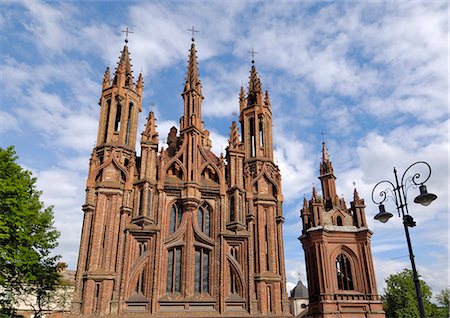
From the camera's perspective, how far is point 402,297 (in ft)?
168

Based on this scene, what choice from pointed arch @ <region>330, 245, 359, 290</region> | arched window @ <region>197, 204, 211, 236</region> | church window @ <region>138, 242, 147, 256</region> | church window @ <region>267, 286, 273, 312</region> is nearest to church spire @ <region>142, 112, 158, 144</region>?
arched window @ <region>197, 204, 211, 236</region>

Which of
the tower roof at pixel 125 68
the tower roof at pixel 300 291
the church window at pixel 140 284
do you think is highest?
the tower roof at pixel 125 68

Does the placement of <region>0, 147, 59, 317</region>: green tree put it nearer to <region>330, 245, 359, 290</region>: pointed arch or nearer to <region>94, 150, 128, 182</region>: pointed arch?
<region>94, 150, 128, 182</region>: pointed arch

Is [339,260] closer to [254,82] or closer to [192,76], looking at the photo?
[254,82]

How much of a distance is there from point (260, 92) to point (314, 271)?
57.0 ft

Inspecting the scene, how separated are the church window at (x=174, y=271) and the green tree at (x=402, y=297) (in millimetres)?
37324

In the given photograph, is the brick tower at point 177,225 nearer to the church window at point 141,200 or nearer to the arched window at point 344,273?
the church window at point 141,200

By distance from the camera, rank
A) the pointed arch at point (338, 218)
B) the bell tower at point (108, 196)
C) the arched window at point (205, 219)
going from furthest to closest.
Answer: the pointed arch at point (338, 218) < the arched window at point (205, 219) < the bell tower at point (108, 196)

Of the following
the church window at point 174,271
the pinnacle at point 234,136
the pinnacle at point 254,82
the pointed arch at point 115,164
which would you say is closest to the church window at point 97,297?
the church window at point 174,271

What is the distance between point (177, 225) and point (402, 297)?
129 ft

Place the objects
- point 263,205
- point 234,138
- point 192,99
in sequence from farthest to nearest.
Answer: point 192,99
point 234,138
point 263,205

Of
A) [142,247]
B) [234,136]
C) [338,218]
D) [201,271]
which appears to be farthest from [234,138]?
[338,218]

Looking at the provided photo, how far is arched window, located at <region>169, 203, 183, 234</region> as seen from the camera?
26.8 meters

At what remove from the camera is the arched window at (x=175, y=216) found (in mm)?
26750
